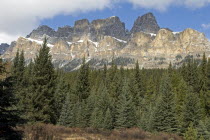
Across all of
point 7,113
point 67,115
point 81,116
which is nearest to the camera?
point 7,113

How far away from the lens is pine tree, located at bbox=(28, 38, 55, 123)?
943 inches

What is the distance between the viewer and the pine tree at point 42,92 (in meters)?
24.0

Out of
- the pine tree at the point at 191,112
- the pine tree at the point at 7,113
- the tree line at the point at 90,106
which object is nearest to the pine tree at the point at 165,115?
the tree line at the point at 90,106

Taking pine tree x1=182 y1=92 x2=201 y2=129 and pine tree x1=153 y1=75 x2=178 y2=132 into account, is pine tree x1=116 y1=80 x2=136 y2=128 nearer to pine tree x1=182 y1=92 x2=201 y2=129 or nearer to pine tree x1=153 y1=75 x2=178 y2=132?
pine tree x1=153 y1=75 x2=178 y2=132

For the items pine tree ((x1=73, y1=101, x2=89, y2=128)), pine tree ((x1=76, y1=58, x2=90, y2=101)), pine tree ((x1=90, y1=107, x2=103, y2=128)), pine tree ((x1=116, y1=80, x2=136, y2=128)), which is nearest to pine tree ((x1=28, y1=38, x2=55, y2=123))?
pine tree ((x1=90, y1=107, x2=103, y2=128))

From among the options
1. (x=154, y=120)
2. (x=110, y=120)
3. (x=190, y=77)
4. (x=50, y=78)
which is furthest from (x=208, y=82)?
(x=50, y=78)

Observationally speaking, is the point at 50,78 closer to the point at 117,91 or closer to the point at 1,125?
the point at 1,125

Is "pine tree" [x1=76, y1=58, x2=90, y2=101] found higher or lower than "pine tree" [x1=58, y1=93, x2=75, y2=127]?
higher

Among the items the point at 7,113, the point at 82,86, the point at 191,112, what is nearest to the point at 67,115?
the point at 82,86

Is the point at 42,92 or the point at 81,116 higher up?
the point at 42,92

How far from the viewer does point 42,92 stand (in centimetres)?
2436

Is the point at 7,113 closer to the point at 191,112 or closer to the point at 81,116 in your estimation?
the point at 191,112

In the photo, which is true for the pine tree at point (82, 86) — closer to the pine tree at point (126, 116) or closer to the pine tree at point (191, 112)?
the pine tree at point (126, 116)

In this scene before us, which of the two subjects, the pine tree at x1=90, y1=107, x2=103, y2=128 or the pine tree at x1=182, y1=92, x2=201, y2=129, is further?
the pine tree at x1=90, y1=107, x2=103, y2=128
